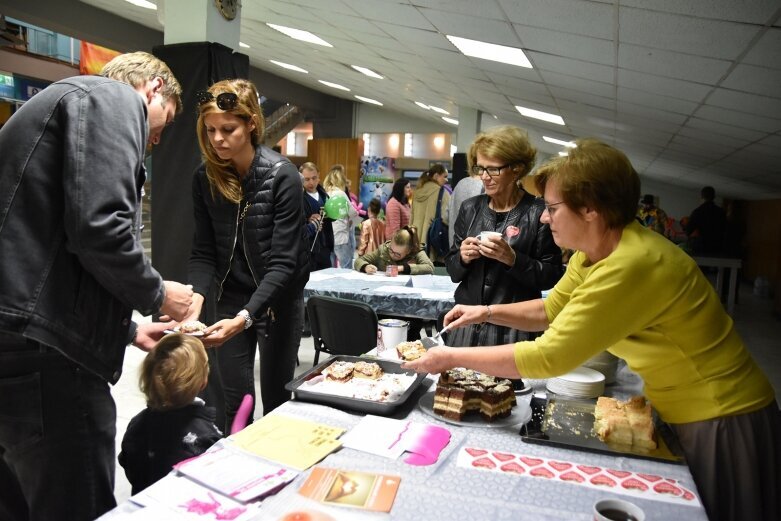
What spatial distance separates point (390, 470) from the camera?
1.18 metres

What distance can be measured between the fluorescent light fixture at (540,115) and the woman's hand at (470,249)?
574 cm

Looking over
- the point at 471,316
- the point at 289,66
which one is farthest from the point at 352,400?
the point at 289,66

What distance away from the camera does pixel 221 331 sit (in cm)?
187

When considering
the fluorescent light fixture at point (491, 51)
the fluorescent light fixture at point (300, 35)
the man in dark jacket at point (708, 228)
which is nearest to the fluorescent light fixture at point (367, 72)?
the fluorescent light fixture at point (300, 35)

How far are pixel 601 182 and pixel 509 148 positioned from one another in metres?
0.85

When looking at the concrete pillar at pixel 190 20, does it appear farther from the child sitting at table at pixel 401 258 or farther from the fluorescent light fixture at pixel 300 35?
the fluorescent light fixture at pixel 300 35

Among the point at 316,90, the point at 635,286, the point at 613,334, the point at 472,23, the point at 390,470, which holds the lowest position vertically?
the point at 390,470

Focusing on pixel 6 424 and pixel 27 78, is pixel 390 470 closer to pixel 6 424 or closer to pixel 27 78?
pixel 6 424

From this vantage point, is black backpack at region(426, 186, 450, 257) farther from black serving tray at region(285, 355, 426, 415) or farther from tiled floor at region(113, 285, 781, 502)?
black serving tray at region(285, 355, 426, 415)

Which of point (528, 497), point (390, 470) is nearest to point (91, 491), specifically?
point (390, 470)

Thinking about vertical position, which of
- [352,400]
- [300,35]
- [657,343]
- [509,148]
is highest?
[300,35]

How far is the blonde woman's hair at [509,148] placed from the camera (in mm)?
2139

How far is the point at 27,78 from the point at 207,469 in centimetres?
1022

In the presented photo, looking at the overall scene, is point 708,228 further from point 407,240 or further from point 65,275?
point 65,275
